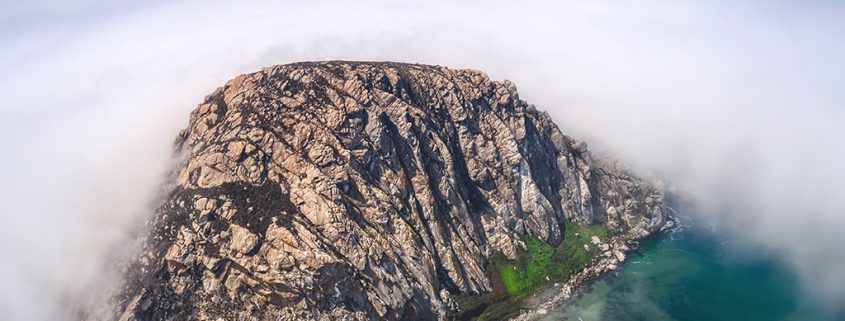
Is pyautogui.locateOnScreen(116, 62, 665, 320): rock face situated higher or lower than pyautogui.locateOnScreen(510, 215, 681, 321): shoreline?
higher

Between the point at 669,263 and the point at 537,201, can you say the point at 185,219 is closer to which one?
the point at 537,201

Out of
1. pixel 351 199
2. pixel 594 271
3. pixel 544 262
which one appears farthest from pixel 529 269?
pixel 351 199

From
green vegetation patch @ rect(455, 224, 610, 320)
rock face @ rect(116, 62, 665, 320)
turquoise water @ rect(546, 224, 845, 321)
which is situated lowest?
turquoise water @ rect(546, 224, 845, 321)

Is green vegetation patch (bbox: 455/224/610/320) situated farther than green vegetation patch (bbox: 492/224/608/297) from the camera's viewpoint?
No

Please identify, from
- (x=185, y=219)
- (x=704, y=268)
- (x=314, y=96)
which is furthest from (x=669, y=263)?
(x=185, y=219)

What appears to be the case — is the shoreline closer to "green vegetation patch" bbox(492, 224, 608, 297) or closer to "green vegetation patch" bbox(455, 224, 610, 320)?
"green vegetation patch" bbox(455, 224, 610, 320)

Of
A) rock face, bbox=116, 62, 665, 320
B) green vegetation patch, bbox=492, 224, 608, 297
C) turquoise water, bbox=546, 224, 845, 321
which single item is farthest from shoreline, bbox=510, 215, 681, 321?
rock face, bbox=116, 62, 665, 320
